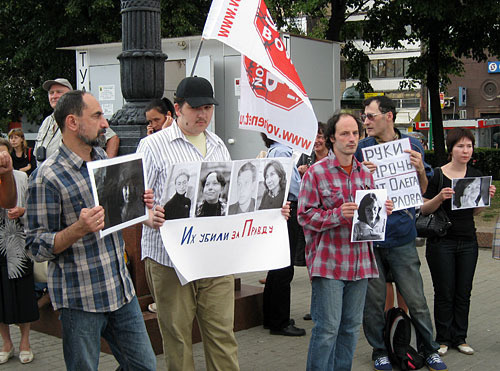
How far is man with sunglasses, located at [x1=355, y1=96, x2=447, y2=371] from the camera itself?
5.23m

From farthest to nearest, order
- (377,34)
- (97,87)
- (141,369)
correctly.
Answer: (377,34), (97,87), (141,369)

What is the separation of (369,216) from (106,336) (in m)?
1.77

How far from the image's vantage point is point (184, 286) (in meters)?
4.14

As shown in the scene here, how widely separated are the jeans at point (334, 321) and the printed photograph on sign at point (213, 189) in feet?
2.70

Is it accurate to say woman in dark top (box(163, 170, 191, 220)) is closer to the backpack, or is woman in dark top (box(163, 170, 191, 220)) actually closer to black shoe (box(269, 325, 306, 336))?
the backpack

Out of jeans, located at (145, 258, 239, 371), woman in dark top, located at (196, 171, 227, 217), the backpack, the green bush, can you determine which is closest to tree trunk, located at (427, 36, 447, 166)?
the green bush

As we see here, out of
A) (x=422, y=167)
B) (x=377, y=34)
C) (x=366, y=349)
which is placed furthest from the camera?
(x=377, y=34)

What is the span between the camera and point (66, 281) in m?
3.42

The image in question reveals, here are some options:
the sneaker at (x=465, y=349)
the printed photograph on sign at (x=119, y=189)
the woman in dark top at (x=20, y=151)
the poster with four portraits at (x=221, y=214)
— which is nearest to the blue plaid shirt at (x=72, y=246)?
the printed photograph on sign at (x=119, y=189)

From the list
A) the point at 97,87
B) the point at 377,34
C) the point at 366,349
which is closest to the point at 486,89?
the point at 377,34

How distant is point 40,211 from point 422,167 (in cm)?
292

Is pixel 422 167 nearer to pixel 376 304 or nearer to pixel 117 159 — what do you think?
pixel 376 304

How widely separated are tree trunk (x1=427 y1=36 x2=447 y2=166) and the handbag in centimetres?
1235

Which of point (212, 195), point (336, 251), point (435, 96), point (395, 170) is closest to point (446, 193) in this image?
point (395, 170)
